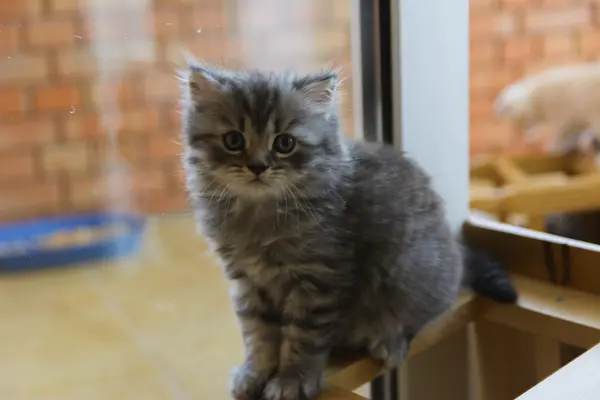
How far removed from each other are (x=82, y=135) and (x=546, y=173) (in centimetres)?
125

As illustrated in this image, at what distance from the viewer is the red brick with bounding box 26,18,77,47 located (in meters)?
2.00

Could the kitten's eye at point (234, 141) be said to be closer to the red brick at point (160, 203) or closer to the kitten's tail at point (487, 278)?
the kitten's tail at point (487, 278)

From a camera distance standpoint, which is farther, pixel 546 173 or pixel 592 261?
pixel 546 173

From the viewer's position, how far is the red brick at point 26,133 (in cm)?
205

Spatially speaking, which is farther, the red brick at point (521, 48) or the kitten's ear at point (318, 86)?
the red brick at point (521, 48)

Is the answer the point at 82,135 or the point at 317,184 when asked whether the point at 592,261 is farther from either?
the point at 82,135

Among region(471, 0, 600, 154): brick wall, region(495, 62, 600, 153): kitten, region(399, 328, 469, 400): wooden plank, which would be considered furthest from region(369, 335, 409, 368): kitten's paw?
region(471, 0, 600, 154): brick wall

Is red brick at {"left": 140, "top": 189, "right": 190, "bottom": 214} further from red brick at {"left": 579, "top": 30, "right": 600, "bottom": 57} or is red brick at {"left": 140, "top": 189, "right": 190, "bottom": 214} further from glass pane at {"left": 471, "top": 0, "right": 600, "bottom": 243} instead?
red brick at {"left": 579, "top": 30, "right": 600, "bottom": 57}

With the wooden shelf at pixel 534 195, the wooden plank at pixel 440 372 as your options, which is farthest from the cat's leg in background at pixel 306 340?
the wooden shelf at pixel 534 195

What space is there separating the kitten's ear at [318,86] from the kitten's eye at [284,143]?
64mm

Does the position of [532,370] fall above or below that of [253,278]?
below

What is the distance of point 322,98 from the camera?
3.12 ft

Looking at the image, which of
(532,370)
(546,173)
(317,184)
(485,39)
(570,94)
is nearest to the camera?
(317,184)

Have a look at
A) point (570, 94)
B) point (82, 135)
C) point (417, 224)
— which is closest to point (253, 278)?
point (417, 224)
